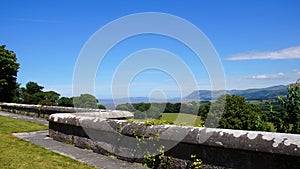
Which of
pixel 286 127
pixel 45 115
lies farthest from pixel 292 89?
pixel 45 115

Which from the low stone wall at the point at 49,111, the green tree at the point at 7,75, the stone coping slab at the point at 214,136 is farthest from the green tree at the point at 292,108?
the green tree at the point at 7,75

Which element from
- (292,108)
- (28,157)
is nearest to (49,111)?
(28,157)

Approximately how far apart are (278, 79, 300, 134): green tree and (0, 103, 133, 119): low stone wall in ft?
15.2

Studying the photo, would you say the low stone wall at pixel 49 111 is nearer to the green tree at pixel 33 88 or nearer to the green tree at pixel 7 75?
the green tree at pixel 7 75

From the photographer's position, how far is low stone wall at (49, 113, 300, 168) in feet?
10.1

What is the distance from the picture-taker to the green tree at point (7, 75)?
33688 millimetres

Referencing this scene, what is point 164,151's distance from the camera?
170 inches

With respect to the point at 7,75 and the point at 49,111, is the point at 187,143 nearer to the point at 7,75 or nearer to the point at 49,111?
the point at 49,111

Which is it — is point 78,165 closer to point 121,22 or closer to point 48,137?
point 48,137

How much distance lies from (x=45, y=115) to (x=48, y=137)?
190 inches

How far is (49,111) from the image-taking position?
36.8 ft

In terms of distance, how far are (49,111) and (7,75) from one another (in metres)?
27.2

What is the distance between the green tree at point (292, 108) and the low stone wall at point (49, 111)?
4628 mm

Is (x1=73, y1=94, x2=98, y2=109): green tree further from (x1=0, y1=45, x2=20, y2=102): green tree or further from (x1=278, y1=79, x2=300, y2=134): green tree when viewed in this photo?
(x1=0, y1=45, x2=20, y2=102): green tree
